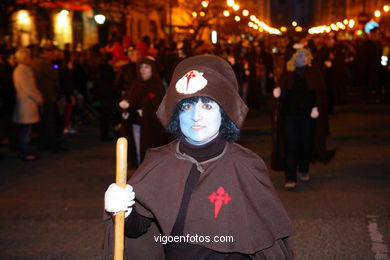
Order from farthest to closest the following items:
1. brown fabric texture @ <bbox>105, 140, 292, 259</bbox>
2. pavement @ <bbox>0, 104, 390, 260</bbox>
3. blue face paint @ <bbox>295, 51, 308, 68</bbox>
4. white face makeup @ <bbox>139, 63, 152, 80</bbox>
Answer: white face makeup @ <bbox>139, 63, 152, 80</bbox> < blue face paint @ <bbox>295, 51, 308, 68</bbox> < pavement @ <bbox>0, 104, 390, 260</bbox> < brown fabric texture @ <bbox>105, 140, 292, 259</bbox>

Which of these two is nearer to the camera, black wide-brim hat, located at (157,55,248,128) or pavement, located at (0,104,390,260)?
black wide-brim hat, located at (157,55,248,128)

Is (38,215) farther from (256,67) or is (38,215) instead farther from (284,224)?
A: (256,67)

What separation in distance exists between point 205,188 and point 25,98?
29.8 feet

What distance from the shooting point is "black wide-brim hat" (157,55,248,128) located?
336 cm

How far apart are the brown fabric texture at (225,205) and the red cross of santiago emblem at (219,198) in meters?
0.02

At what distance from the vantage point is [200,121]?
3.36m

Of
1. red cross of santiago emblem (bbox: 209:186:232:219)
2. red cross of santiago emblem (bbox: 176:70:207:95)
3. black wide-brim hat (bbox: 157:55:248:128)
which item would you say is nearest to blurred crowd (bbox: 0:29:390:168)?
black wide-brim hat (bbox: 157:55:248:128)

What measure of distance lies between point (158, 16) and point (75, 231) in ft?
116

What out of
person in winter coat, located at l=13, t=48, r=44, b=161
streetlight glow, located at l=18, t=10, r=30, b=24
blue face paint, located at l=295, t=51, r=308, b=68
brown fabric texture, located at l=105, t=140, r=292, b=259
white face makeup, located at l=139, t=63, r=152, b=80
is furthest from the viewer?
streetlight glow, located at l=18, t=10, r=30, b=24

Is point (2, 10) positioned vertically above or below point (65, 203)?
above

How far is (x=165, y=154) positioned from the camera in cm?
347

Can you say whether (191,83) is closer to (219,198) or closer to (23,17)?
(219,198)

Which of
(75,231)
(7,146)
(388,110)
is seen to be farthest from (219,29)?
(75,231)

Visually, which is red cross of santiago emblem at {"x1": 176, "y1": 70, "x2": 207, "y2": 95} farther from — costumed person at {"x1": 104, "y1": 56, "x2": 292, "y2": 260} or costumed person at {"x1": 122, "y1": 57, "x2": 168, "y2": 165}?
costumed person at {"x1": 122, "y1": 57, "x2": 168, "y2": 165}
